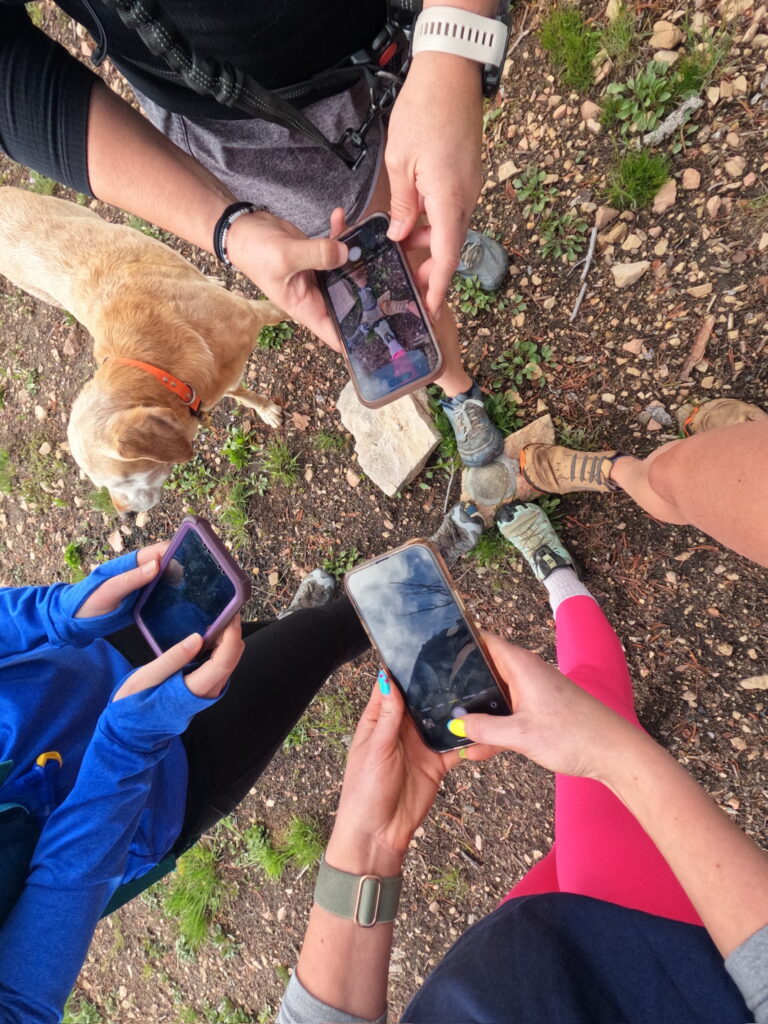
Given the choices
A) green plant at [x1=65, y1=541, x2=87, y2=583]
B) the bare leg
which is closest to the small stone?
the bare leg

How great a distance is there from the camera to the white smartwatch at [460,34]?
137 cm

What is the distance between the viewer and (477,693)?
1.80 metres

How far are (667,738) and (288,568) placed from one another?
7.79ft

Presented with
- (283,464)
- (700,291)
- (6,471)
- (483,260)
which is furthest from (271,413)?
(6,471)

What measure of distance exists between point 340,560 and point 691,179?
106 inches

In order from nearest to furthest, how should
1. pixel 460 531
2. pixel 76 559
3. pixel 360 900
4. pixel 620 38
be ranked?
1. pixel 360 900
2. pixel 620 38
3. pixel 460 531
4. pixel 76 559

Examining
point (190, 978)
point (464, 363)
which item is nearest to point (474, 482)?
point (464, 363)

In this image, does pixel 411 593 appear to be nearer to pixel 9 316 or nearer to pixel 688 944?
pixel 688 944

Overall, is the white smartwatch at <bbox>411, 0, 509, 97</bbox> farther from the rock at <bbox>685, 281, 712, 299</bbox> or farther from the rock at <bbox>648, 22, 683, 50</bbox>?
the rock at <bbox>648, 22, 683, 50</bbox>

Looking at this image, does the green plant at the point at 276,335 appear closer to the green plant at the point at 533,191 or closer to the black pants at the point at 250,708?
the green plant at the point at 533,191

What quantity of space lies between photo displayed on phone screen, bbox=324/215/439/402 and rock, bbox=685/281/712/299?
58.7 inches

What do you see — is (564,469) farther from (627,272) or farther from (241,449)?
(241,449)

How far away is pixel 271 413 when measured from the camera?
3.73 m

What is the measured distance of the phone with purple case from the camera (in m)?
1.81
